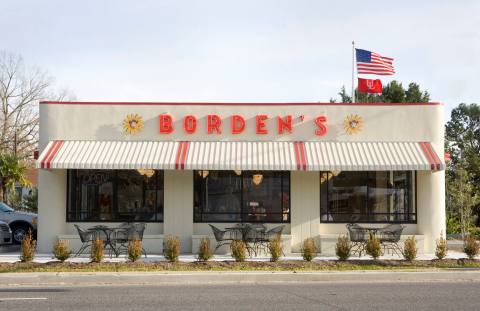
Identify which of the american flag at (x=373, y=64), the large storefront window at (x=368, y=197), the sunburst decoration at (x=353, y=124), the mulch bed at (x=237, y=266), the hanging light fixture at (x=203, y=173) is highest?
the american flag at (x=373, y=64)

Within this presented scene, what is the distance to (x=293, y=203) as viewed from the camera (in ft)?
61.7

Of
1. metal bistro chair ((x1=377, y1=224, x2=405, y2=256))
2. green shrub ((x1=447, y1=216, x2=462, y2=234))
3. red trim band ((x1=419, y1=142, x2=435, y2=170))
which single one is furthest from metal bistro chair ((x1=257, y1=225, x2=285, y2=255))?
green shrub ((x1=447, y1=216, x2=462, y2=234))

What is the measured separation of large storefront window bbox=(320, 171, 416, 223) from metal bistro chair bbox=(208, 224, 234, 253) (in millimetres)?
2808

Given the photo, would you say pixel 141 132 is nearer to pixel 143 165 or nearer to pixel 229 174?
pixel 143 165

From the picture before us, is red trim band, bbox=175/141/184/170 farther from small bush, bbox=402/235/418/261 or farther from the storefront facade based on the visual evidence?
small bush, bbox=402/235/418/261

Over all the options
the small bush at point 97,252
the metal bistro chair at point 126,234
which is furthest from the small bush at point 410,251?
the small bush at point 97,252

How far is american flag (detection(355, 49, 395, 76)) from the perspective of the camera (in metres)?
21.6

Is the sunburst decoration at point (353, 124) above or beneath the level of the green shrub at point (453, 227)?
above

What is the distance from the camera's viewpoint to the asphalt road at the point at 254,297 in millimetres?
10055

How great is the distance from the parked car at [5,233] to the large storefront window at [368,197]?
1038 cm

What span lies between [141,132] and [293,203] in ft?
15.8

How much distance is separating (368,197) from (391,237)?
180 centimetres

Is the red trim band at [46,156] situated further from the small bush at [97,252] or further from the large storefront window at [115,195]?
the small bush at [97,252]

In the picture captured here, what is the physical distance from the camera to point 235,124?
62.4 feet
